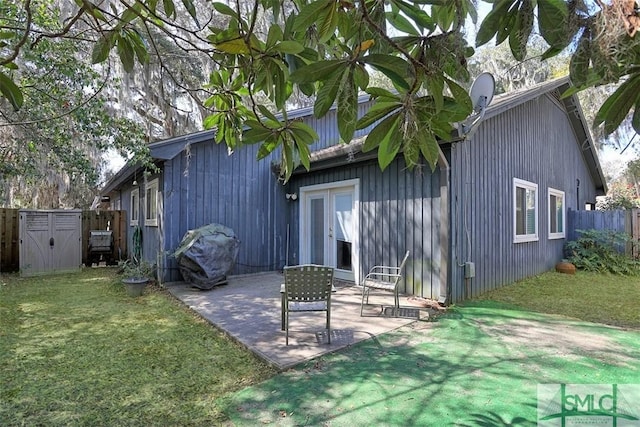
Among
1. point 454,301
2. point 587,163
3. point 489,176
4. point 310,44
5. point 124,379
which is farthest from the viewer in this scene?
point 587,163

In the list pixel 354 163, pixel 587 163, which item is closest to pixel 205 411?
pixel 354 163

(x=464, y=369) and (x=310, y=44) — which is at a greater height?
(x=310, y=44)

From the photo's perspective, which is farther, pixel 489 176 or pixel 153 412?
pixel 489 176

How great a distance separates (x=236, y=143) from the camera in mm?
2262

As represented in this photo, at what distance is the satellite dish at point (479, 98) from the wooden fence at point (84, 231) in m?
10.6

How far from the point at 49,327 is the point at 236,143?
3975 millimetres

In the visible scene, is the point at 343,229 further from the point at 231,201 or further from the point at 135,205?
the point at 135,205

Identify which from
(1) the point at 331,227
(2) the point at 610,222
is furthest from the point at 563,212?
(1) the point at 331,227

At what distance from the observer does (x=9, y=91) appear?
64.7 inches

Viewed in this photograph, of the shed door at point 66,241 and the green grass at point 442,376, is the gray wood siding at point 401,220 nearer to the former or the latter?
the green grass at point 442,376

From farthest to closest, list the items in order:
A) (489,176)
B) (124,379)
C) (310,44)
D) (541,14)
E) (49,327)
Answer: (489,176), (49,327), (124,379), (310,44), (541,14)

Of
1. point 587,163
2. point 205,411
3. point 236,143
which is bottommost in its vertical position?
point 205,411

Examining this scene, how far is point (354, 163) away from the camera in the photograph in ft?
22.1

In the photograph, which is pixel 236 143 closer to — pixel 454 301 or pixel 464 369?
pixel 464 369
